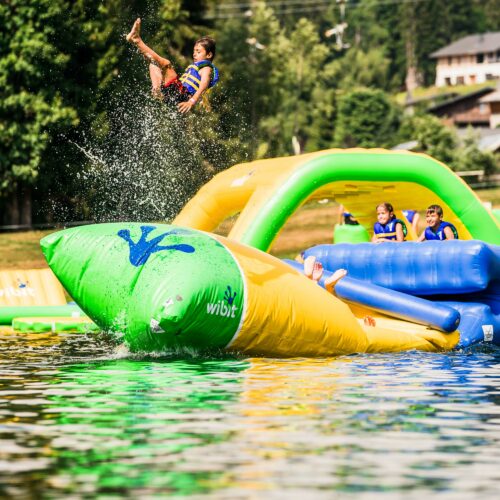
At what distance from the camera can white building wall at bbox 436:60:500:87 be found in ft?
361

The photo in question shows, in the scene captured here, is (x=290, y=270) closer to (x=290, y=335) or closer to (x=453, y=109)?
(x=290, y=335)

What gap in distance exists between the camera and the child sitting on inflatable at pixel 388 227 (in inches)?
595

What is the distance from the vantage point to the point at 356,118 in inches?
2672

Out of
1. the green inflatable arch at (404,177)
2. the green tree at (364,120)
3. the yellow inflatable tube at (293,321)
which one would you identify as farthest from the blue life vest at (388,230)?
the green tree at (364,120)

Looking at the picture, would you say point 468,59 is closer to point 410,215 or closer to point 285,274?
point 410,215

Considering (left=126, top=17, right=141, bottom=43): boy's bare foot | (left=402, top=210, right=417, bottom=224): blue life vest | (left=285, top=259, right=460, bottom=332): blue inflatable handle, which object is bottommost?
(left=285, top=259, right=460, bottom=332): blue inflatable handle

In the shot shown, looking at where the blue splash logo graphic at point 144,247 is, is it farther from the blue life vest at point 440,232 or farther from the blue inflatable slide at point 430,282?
the blue life vest at point 440,232

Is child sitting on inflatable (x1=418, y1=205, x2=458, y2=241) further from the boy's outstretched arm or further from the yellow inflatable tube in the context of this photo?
the boy's outstretched arm

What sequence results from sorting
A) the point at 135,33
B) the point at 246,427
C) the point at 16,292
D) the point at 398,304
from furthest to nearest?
the point at 16,292, the point at 398,304, the point at 135,33, the point at 246,427

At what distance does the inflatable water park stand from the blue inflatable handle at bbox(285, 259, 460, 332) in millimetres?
12

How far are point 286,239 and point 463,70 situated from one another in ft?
273

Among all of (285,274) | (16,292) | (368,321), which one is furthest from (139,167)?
(285,274)

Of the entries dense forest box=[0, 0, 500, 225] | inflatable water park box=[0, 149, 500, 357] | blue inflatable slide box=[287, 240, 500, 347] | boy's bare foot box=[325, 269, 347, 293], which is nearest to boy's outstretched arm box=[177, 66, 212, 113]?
inflatable water park box=[0, 149, 500, 357]

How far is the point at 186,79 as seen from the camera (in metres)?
13.7
